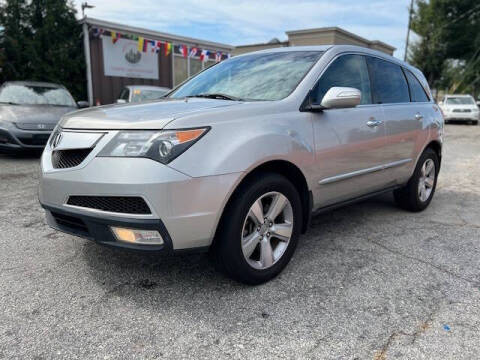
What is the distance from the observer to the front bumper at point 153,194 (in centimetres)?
221

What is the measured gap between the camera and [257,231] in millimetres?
2670

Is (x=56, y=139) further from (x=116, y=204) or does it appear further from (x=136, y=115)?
(x=116, y=204)

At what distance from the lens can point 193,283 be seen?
2744 millimetres

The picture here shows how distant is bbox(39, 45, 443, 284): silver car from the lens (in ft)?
7.42

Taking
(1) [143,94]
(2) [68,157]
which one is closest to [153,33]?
(1) [143,94]

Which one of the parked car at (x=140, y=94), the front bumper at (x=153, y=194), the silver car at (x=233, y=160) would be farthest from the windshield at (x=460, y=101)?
the front bumper at (x=153, y=194)

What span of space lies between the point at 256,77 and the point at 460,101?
826 inches

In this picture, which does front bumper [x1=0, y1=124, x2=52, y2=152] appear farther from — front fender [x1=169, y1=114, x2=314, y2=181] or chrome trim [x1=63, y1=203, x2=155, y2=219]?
front fender [x1=169, y1=114, x2=314, y2=181]

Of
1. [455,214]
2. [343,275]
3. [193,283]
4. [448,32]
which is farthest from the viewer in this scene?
[448,32]

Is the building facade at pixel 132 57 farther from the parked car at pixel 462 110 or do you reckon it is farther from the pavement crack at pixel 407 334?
the pavement crack at pixel 407 334

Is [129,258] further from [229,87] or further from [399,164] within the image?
[399,164]

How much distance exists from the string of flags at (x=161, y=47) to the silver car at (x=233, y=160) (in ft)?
36.6

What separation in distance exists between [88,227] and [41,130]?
5.48 meters

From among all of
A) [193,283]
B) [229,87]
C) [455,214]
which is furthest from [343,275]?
[455,214]
